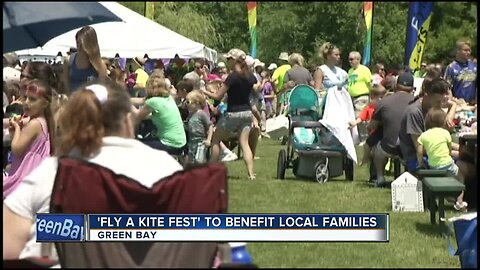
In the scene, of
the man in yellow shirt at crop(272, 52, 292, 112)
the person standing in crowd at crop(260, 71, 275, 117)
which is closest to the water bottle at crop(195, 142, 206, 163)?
the man in yellow shirt at crop(272, 52, 292, 112)

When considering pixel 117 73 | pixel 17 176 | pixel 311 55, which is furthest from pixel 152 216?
pixel 311 55

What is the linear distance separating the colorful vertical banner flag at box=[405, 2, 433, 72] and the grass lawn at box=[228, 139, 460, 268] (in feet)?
6.01

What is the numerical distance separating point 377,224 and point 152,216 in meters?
2.27

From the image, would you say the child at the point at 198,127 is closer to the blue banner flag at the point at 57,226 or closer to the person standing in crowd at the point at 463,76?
the person standing in crowd at the point at 463,76

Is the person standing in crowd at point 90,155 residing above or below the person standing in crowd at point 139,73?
above

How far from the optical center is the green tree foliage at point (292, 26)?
38.0ft

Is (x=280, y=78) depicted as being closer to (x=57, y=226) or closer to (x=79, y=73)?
(x=79, y=73)

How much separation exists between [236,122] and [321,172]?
42.8 inches

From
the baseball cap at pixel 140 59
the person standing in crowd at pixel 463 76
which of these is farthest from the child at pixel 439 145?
the baseball cap at pixel 140 59

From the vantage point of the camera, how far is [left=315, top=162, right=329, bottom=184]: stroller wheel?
1053 cm

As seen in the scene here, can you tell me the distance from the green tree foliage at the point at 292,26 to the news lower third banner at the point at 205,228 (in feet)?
18.8

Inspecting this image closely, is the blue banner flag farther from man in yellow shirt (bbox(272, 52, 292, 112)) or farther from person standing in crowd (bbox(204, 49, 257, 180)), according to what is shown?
→ man in yellow shirt (bbox(272, 52, 292, 112))

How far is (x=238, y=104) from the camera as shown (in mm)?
10570

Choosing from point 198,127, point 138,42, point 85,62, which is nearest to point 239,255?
point 85,62
